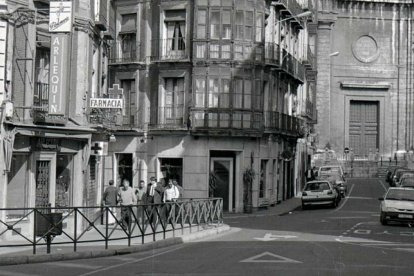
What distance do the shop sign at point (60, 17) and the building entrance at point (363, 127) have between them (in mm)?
59207

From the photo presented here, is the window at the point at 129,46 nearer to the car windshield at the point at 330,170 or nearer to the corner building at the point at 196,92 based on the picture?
the corner building at the point at 196,92

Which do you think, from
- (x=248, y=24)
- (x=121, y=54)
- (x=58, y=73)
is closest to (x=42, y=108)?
(x=58, y=73)

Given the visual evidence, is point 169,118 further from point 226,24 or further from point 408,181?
point 408,181

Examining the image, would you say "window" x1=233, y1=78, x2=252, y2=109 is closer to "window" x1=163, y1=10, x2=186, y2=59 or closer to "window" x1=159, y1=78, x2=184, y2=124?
"window" x1=159, y1=78, x2=184, y2=124

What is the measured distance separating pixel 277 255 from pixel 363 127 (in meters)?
62.3

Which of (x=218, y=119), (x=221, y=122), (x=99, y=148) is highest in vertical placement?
(x=218, y=119)

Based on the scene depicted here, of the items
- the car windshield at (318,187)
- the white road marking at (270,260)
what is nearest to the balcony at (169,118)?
the car windshield at (318,187)

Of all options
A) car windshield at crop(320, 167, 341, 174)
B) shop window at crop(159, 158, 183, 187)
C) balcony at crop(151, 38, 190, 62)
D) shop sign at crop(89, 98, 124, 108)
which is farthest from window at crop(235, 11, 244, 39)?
car windshield at crop(320, 167, 341, 174)

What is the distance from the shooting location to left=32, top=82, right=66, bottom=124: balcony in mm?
23109

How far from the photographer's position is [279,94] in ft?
149

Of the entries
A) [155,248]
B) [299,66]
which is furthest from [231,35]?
[155,248]

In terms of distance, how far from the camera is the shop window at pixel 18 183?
2288cm

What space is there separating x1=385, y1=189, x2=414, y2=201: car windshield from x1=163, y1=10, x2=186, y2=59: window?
1320 cm

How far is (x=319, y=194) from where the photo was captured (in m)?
42.1
